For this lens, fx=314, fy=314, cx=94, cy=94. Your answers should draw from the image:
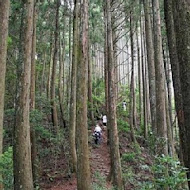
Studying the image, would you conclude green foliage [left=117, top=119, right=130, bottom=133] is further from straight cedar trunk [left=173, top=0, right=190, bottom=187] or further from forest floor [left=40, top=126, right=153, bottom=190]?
straight cedar trunk [left=173, top=0, right=190, bottom=187]

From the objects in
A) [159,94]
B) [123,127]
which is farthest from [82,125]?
[123,127]

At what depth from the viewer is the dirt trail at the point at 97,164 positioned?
12.1m

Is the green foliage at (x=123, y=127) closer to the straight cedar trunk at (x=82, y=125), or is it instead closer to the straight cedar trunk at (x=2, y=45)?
the straight cedar trunk at (x=82, y=125)

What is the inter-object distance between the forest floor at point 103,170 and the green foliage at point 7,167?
298 cm

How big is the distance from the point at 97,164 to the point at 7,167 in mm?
6402

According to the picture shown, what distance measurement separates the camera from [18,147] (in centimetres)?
769

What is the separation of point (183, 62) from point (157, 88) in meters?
4.73

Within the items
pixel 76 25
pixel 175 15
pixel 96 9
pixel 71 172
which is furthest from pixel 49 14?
pixel 175 15

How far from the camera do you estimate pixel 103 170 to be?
14016 mm

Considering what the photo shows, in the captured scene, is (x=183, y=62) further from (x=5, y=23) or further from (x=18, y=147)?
(x=5, y=23)

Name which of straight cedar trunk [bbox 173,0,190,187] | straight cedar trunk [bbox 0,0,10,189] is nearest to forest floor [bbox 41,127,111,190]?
straight cedar trunk [bbox 0,0,10,189]

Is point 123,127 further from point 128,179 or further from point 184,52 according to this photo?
point 184,52

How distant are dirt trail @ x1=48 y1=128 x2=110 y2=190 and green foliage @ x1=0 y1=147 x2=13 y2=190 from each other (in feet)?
9.81

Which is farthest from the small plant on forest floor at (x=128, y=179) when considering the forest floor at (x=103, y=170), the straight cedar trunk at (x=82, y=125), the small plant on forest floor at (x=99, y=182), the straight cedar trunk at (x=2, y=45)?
the straight cedar trunk at (x=2, y=45)
